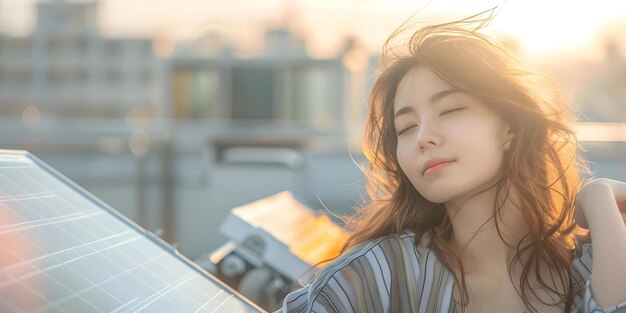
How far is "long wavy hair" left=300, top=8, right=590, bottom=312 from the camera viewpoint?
1641 mm

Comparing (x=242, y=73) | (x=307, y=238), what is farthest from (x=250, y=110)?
(x=307, y=238)

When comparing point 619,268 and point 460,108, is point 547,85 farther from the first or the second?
point 619,268

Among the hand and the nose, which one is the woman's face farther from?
the hand

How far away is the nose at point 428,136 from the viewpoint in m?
1.55

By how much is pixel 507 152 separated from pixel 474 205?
130 mm

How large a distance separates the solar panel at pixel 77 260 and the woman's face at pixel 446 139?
508mm

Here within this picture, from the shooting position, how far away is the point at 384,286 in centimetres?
146

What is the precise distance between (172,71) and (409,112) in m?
17.1

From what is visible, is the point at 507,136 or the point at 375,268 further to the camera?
the point at 507,136

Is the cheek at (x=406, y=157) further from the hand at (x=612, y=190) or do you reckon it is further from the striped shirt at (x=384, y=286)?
the hand at (x=612, y=190)

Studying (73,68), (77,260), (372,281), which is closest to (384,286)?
(372,281)

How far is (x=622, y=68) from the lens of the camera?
20.9 meters

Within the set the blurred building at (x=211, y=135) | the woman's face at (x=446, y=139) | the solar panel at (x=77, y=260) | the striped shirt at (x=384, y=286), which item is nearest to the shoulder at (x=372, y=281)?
the striped shirt at (x=384, y=286)

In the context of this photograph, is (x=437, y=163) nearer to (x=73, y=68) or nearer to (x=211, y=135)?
(x=211, y=135)
